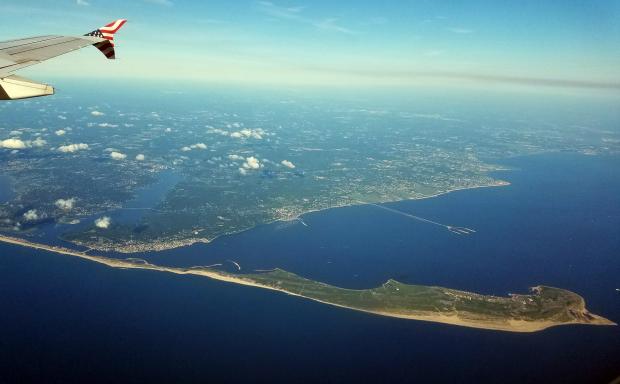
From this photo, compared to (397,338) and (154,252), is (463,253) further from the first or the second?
(154,252)

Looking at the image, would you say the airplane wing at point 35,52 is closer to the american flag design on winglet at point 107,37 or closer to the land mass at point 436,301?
the american flag design on winglet at point 107,37

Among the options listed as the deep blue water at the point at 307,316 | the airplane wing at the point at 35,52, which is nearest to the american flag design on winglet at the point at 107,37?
the airplane wing at the point at 35,52

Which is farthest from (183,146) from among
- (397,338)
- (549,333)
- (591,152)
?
(591,152)

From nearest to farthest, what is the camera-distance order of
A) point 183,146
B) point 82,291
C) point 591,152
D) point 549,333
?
point 549,333, point 82,291, point 183,146, point 591,152

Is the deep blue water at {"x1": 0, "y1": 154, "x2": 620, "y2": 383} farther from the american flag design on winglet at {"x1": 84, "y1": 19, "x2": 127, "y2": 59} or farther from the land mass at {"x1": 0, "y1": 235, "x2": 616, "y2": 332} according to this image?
the american flag design on winglet at {"x1": 84, "y1": 19, "x2": 127, "y2": 59}

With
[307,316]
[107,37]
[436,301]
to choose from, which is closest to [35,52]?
[107,37]

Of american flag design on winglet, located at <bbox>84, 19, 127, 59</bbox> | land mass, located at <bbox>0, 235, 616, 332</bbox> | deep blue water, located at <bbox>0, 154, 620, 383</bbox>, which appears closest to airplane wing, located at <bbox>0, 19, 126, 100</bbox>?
american flag design on winglet, located at <bbox>84, 19, 127, 59</bbox>
